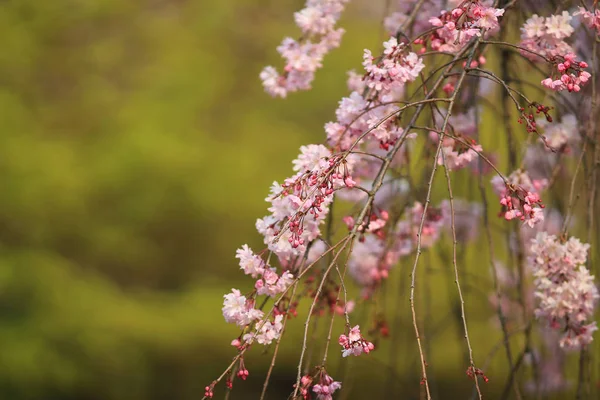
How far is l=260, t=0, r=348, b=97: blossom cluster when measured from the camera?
48.6 inches

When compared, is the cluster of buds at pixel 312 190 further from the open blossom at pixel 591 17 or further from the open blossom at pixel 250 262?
the open blossom at pixel 591 17

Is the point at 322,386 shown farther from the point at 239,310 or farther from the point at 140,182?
the point at 140,182

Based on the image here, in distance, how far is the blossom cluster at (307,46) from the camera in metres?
1.24

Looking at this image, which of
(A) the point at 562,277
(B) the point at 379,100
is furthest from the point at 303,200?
(A) the point at 562,277

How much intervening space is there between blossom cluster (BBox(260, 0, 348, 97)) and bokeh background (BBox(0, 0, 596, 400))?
144 centimetres

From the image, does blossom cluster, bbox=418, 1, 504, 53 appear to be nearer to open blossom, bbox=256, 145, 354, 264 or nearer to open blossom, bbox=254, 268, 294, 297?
open blossom, bbox=256, 145, 354, 264

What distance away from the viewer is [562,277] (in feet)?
3.40

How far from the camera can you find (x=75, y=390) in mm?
2568

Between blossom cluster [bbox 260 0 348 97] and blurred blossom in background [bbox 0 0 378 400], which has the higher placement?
blurred blossom in background [bbox 0 0 378 400]

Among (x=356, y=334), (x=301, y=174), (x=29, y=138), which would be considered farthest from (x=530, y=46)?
(x=29, y=138)

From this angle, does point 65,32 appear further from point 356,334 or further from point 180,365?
point 356,334

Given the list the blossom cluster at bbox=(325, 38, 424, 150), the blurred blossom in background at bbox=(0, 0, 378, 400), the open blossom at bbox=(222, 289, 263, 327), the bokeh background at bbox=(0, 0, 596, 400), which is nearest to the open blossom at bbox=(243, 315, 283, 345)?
the open blossom at bbox=(222, 289, 263, 327)

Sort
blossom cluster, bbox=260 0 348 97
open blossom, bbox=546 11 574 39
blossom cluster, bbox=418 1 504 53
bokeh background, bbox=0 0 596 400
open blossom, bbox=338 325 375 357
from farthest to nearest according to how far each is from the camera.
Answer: bokeh background, bbox=0 0 596 400
blossom cluster, bbox=260 0 348 97
open blossom, bbox=546 11 574 39
blossom cluster, bbox=418 1 504 53
open blossom, bbox=338 325 375 357

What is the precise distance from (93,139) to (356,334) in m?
2.38
